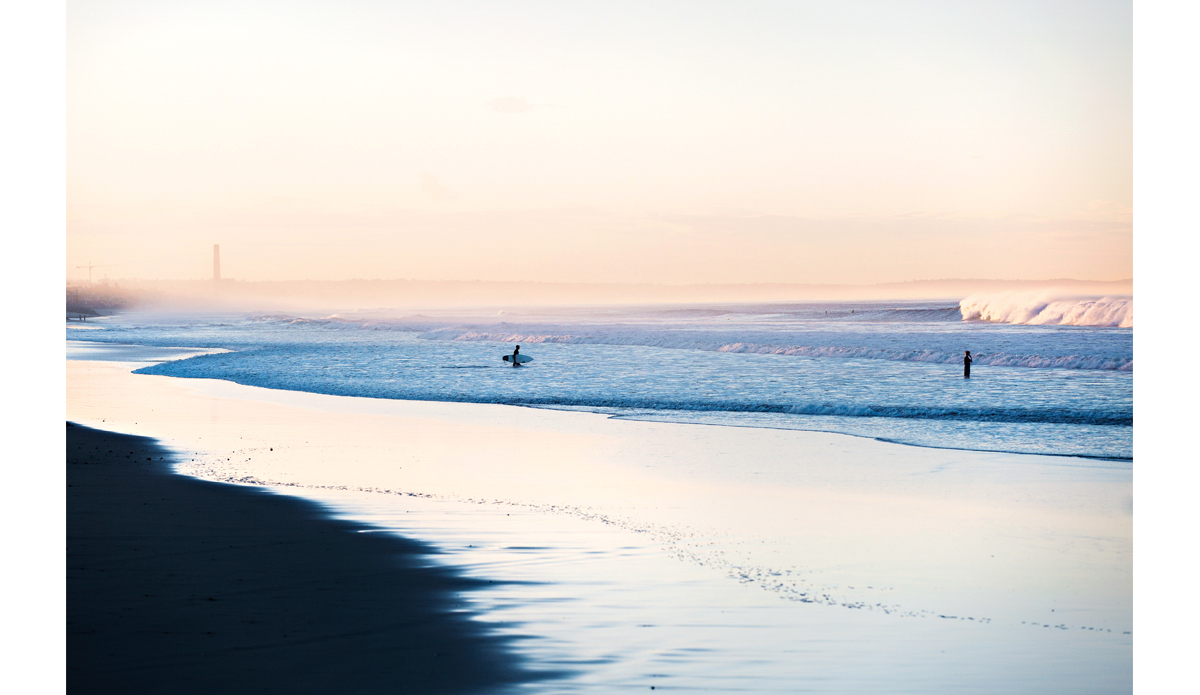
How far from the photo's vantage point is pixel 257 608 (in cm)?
521

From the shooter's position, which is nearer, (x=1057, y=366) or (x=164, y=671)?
(x=164, y=671)

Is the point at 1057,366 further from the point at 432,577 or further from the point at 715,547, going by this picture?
the point at 432,577

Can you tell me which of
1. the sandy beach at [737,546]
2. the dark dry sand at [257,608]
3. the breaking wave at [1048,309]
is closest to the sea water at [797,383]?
the sandy beach at [737,546]

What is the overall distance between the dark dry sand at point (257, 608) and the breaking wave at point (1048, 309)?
58919 millimetres

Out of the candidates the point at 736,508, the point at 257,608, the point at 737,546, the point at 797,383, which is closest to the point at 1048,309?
the point at 797,383

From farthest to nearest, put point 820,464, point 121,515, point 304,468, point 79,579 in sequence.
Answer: point 820,464
point 304,468
point 121,515
point 79,579

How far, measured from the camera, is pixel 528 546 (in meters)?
6.73

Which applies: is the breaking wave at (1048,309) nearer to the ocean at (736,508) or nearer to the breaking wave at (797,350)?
the breaking wave at (797,350)

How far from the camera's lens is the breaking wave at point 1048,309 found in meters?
59.6

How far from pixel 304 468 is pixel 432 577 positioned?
4821 mm

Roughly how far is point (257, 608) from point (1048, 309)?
74.4 metres

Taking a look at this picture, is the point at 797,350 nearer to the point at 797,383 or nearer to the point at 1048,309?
the point at 797,383

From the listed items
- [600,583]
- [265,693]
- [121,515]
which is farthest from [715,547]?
[121,515]
